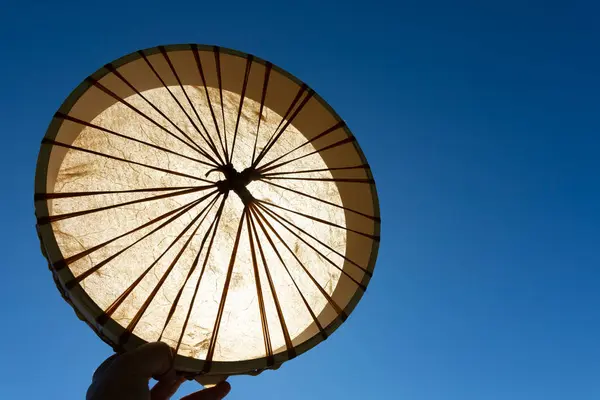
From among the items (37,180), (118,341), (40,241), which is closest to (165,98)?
(37,180)

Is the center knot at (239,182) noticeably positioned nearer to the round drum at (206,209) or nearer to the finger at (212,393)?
the round drum at (206,209)

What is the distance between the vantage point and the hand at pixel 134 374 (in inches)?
84.7

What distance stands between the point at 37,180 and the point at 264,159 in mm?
1546

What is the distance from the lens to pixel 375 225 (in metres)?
3.31

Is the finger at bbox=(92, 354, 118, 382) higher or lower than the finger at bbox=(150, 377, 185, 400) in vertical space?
higher

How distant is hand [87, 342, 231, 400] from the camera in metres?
2.15

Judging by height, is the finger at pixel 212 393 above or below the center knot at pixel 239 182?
below

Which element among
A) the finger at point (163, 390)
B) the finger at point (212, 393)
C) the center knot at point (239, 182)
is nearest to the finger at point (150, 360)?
the finger at point (163, 390)

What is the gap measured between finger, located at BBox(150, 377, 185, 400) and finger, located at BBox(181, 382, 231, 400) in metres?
0.21

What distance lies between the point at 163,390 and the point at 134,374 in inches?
17.8

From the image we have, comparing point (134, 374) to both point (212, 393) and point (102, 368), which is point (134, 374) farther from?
point (212, 393)

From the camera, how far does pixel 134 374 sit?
222cm

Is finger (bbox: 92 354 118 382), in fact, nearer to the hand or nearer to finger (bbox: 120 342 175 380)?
the hand

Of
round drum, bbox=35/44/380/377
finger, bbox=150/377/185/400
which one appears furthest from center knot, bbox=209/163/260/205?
finger, bbox=150/377/185/400
